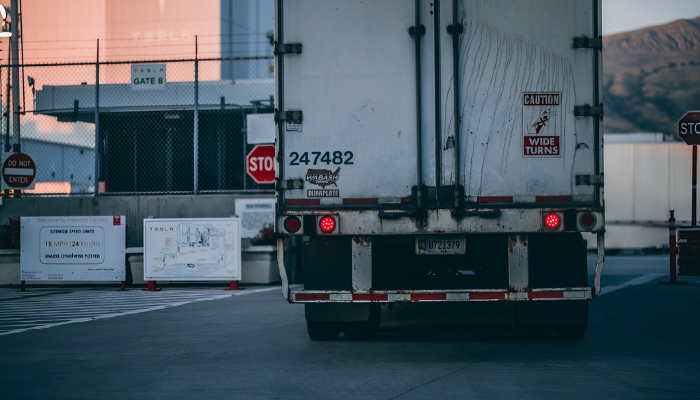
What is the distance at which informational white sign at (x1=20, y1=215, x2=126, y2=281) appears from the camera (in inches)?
683

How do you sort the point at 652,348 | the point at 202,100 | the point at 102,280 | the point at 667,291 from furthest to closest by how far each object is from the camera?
the point at 202,100
the point at 102,280
the point at 667,291
the point at 652,348

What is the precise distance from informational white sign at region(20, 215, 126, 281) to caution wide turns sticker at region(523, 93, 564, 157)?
1125 centimetres

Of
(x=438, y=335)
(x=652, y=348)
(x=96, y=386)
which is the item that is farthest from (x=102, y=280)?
(x=652, y=348)

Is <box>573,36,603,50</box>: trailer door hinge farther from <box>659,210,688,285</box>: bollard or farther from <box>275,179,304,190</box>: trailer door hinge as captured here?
Answer: <box>659,210,688,285</box>: bollard

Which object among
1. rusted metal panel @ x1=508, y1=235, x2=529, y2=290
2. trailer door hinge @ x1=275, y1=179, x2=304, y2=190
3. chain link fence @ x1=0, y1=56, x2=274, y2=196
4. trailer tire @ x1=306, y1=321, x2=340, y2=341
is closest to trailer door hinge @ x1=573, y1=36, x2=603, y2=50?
rusted metal panel @ x1=508, y1=235, x2=529, y2=290

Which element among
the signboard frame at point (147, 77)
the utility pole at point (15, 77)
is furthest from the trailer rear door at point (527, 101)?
the utility pole at point (15, 77)

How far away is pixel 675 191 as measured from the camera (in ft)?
88.1

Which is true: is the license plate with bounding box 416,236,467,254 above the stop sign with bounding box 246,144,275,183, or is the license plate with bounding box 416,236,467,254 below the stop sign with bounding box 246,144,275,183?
below

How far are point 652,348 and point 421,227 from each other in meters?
2.80

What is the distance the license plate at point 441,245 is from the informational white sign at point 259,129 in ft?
35.6

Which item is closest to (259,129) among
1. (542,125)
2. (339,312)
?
(339,312)

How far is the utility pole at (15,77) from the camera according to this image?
20.2m

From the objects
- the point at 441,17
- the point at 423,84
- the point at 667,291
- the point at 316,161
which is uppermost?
the point at 441,17

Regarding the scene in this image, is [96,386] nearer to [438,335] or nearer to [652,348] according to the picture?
[438,335]
